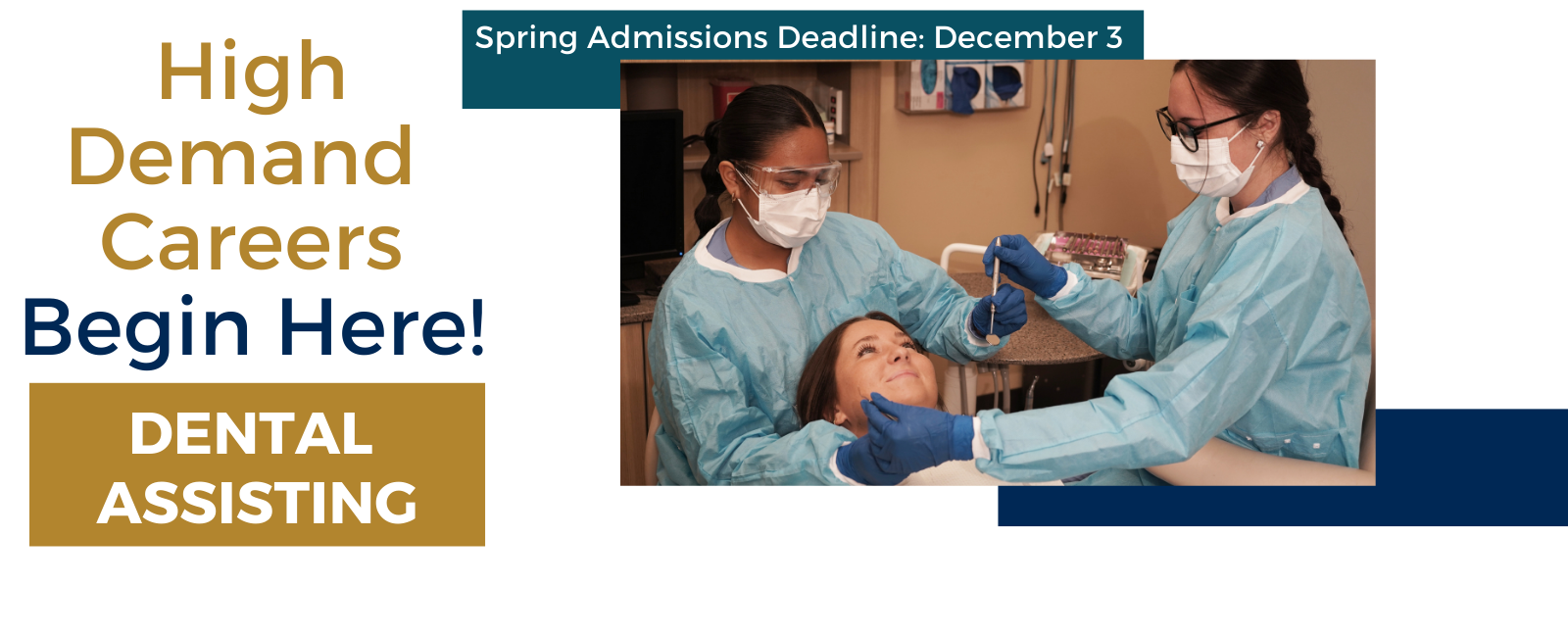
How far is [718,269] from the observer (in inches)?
76.1

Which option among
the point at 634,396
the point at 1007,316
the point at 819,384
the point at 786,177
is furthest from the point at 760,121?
the point at 634,396

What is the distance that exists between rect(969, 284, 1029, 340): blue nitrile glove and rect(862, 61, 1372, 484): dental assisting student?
27 centimetres

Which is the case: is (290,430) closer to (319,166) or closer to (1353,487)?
(319,166)

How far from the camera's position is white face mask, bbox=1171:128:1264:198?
5.45ft

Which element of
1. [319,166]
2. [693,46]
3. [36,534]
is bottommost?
[36,534]

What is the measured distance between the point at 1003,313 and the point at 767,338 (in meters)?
0.44

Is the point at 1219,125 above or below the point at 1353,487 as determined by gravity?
above

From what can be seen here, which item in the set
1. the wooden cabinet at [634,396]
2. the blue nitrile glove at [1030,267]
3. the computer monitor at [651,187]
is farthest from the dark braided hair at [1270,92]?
the wooden cabinet at [634,396]

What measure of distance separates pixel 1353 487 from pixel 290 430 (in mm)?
1497

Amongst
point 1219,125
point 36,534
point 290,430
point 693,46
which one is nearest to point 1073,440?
point 1219,125

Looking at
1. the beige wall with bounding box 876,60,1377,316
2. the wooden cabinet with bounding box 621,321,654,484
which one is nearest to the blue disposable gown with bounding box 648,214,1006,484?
the wooden cabinet with bounding box 621,321,654,484

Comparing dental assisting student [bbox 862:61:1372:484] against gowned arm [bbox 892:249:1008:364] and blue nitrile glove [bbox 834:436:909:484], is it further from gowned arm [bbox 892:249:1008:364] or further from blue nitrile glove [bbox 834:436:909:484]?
gowned arm [bbox 892:249:1008:364]

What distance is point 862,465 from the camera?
5.26 ft

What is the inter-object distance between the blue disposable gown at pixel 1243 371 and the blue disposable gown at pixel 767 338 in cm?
38
